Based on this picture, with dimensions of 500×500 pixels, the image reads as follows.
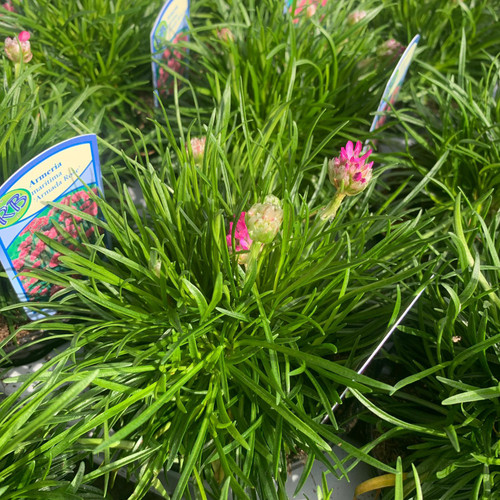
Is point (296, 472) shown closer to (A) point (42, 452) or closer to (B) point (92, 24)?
(A) point (42, 452)

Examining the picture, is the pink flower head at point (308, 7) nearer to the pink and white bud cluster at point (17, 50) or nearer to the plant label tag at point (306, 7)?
the plant label tag at point (306, 7)

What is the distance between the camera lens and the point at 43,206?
A: 0.70 meters

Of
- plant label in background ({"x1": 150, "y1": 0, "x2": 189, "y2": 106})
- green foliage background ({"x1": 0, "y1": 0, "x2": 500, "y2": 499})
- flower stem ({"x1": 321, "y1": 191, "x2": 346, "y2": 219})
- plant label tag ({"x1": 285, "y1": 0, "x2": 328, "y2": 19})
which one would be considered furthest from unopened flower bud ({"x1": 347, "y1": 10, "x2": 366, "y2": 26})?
flower stem ({"x1": 321, "y1": 191, "x2": 346, "y2": 219})

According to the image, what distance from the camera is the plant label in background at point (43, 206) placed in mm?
649

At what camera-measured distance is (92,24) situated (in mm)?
986

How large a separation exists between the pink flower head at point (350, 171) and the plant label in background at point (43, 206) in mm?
327

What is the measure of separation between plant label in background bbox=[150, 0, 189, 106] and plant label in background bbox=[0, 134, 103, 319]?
0.28 m

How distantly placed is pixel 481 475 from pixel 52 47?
3.44 feet

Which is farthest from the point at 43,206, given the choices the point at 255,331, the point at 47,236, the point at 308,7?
the point at 308,7

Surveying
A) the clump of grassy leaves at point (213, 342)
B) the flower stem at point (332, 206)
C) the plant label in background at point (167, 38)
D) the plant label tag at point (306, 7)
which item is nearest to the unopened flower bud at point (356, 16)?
the plant label tag at point (306, 7)

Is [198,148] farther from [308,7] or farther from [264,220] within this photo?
[308,7]

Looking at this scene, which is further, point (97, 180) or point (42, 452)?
point (97, 180)

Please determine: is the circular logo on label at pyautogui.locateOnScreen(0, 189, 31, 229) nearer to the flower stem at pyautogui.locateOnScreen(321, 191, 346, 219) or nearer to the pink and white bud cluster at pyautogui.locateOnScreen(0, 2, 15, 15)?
the flower stem at pyautogui.locateOnScreen(321, 191, 346, 219)

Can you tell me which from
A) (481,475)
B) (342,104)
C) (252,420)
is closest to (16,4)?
(342,104)
